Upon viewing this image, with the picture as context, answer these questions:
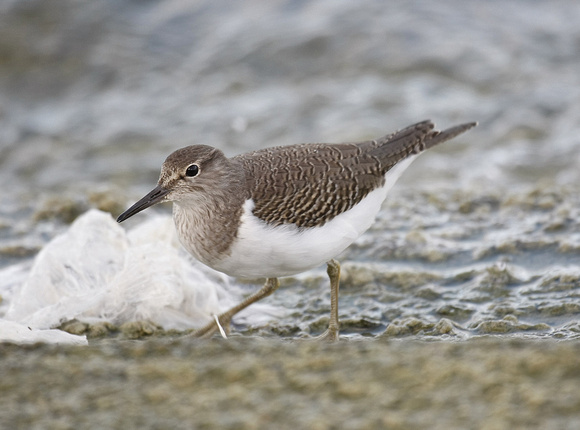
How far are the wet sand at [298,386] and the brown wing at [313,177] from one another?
1.45 meters

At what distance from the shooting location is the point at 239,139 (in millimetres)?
9367

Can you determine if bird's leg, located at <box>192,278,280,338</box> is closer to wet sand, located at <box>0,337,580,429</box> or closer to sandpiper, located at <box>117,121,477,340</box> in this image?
sandpiper, located at <box>117,121,477,340</box>

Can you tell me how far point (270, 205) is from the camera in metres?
4.65

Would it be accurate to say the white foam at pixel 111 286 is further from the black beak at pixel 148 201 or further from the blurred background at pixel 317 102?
the blurred background at pixel 317 102

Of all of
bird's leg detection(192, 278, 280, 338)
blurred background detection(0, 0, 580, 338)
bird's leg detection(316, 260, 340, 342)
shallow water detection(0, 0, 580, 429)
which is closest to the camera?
shallow water detection(0, 0, 580, 429)

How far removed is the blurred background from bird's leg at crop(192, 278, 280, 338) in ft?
3.69

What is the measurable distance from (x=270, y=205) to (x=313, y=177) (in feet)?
1.30

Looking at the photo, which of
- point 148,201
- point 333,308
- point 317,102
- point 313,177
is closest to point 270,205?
point 313,177

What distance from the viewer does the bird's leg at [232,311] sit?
516cm

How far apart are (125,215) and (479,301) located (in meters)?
2.41

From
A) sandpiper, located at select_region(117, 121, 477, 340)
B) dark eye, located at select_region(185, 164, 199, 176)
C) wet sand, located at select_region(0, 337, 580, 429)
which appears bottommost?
wet sand, located at select_region(0, 337, 580, 429)

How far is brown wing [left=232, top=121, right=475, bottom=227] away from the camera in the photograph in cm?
470

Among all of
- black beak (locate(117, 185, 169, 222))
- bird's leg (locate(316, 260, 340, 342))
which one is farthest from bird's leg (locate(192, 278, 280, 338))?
black beak (locate(117, 185, 169, 222))

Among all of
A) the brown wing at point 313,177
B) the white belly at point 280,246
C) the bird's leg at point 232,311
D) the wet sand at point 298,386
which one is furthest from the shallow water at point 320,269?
the brown wing at point 313,177
